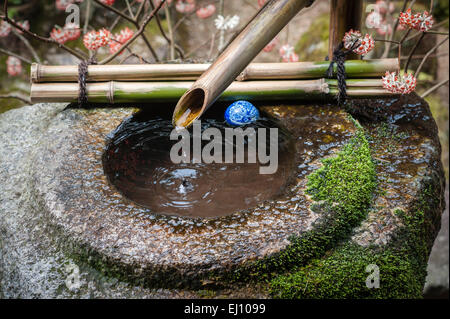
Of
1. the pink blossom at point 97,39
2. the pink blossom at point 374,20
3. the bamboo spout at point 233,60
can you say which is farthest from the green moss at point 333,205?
the pink blossom at point 97,39

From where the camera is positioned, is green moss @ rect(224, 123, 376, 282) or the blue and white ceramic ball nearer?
green moss @ rect(224, 123, 376, 282)

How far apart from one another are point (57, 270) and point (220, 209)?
84 cm

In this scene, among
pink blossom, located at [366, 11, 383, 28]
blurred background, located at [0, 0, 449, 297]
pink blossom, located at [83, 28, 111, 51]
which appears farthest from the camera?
blurred background, located at [0, 0, 449, 297]

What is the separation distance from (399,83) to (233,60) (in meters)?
1.10

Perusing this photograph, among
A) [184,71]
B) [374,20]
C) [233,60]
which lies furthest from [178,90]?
[374,20]

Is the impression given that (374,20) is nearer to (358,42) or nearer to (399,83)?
(358,42)

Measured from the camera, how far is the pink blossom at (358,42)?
2701 mm

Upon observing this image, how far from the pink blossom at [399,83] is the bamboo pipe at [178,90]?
4.3 inches

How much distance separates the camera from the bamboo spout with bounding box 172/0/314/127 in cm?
212

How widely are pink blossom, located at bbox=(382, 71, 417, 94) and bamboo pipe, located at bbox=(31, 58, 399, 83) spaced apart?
0.49 ft

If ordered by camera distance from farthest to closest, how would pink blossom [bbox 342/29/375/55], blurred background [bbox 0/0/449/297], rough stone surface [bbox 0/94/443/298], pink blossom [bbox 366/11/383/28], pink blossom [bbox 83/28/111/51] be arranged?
blurred background [bbox 0/0/449/297] → pink blossom [bbox 366/11/383/28] → pink blossom [bbox 83/28/111/51] → pink blossom [bbox 342/29/375/55] → rough stone surface [bbox 0/94/443/298]

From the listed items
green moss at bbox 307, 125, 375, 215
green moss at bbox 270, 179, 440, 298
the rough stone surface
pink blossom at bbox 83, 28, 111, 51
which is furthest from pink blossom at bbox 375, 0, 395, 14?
green moss at bbox 270, 179, 440, 298

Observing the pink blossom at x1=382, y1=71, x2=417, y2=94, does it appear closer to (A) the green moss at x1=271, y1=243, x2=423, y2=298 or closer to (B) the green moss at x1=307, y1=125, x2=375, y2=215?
(B) the green moss at x1=307, y1=125, x2=375, y2=215

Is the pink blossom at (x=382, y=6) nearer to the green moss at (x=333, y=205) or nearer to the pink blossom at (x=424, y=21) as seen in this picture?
the pink blossom at (x=424, y=21)
